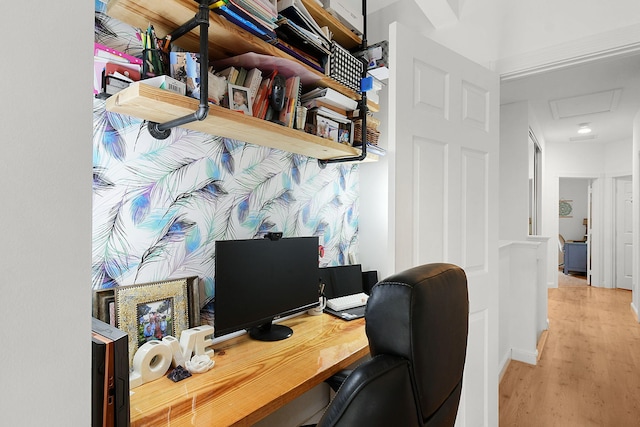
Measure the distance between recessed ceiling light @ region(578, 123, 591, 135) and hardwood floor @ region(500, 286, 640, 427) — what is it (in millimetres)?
2641

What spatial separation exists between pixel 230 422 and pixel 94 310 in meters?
0.60

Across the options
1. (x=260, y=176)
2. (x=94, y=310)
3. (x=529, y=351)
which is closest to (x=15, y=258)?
(x=94, y=310)

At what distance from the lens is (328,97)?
173 cm

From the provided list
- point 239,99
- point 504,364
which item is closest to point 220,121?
point 239,99

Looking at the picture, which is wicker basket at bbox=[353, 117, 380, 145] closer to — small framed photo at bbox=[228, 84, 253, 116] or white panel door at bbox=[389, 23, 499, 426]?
white panel door at bbox=[389, 23, 499, 426]

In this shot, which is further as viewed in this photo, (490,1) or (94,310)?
(490,1)

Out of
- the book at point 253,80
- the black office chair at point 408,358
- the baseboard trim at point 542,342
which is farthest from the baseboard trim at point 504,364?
the book at point 253,80

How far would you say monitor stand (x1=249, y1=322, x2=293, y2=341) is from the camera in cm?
154

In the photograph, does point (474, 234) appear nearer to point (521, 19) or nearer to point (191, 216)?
point (521, 19)

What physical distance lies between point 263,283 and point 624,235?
23.0 ft

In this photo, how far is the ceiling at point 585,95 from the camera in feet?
10.0

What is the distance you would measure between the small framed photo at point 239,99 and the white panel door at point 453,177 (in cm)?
61

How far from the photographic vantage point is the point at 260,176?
1.78m

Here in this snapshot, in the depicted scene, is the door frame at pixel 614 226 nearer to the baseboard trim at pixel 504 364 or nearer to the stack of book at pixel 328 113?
the baseboard trim at pixel 504 364
